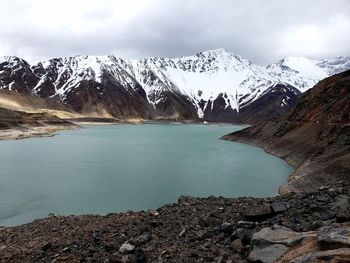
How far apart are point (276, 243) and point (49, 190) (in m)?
24.0

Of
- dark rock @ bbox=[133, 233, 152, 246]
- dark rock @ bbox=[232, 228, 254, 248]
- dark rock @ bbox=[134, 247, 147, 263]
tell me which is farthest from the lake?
dark rock @ bbox=[232, 228, 254, 248]

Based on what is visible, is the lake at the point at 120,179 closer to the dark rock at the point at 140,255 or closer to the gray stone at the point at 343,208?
the dark rock at the point at 140,255

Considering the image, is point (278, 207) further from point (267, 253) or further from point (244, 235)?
point (267, 253)

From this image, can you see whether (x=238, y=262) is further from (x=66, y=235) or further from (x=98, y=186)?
(x=98, y=186)

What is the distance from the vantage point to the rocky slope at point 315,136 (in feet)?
101

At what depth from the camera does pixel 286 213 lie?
47.8 feet

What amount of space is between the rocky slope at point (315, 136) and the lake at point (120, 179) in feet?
7.39

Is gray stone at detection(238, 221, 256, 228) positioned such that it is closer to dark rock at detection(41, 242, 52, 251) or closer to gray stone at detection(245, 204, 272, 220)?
gray stone at detection(245, 204, 272, 220)

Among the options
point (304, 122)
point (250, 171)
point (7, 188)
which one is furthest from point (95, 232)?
point (304, 122)

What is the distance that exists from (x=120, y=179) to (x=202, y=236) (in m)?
23.4

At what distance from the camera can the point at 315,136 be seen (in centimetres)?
4909

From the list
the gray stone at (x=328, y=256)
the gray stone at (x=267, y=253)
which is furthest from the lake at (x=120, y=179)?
the gray stone at (x=328, y=256)

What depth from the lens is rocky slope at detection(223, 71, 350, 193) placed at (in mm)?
30859

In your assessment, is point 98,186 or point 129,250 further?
point 98,186
